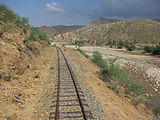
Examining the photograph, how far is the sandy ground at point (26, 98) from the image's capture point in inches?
338

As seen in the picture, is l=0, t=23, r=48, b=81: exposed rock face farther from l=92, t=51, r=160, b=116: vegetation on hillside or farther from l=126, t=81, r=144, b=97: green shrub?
l=126, t=81, r=144, b=97: green shrub

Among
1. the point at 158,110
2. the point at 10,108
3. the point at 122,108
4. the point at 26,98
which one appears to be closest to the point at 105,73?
the point at 158,110

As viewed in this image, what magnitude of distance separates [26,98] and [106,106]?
424 cm

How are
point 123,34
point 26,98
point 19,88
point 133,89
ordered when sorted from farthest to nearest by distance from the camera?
1. point 123,34
2. point 133,89
3. point 19,88
4. point 26,98

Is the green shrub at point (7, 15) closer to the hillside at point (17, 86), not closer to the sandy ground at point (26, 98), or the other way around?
the hillside at point (17, 86)

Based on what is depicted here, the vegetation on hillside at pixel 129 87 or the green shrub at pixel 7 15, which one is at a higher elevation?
the green shrub at pixel 7 15

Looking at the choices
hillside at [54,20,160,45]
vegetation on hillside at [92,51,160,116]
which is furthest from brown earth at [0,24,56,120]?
hillside at [54,20,160,45]

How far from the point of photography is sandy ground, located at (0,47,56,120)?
859 cm

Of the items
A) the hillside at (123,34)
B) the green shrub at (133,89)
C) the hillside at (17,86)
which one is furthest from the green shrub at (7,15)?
the hillside at (123,34)

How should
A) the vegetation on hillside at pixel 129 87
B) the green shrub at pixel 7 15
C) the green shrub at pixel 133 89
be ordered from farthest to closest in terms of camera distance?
the green shrub at pixel 7 15 → the green shrub at pixel 133 89 → the vegetation on hillside at pixel 129 87

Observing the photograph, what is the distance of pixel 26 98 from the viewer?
34.6 ft

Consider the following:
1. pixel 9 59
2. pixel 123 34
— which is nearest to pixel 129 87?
pixel 9 59

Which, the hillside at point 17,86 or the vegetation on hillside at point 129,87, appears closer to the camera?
the hillside at point 17,86

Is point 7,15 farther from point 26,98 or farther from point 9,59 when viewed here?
point 26,98
